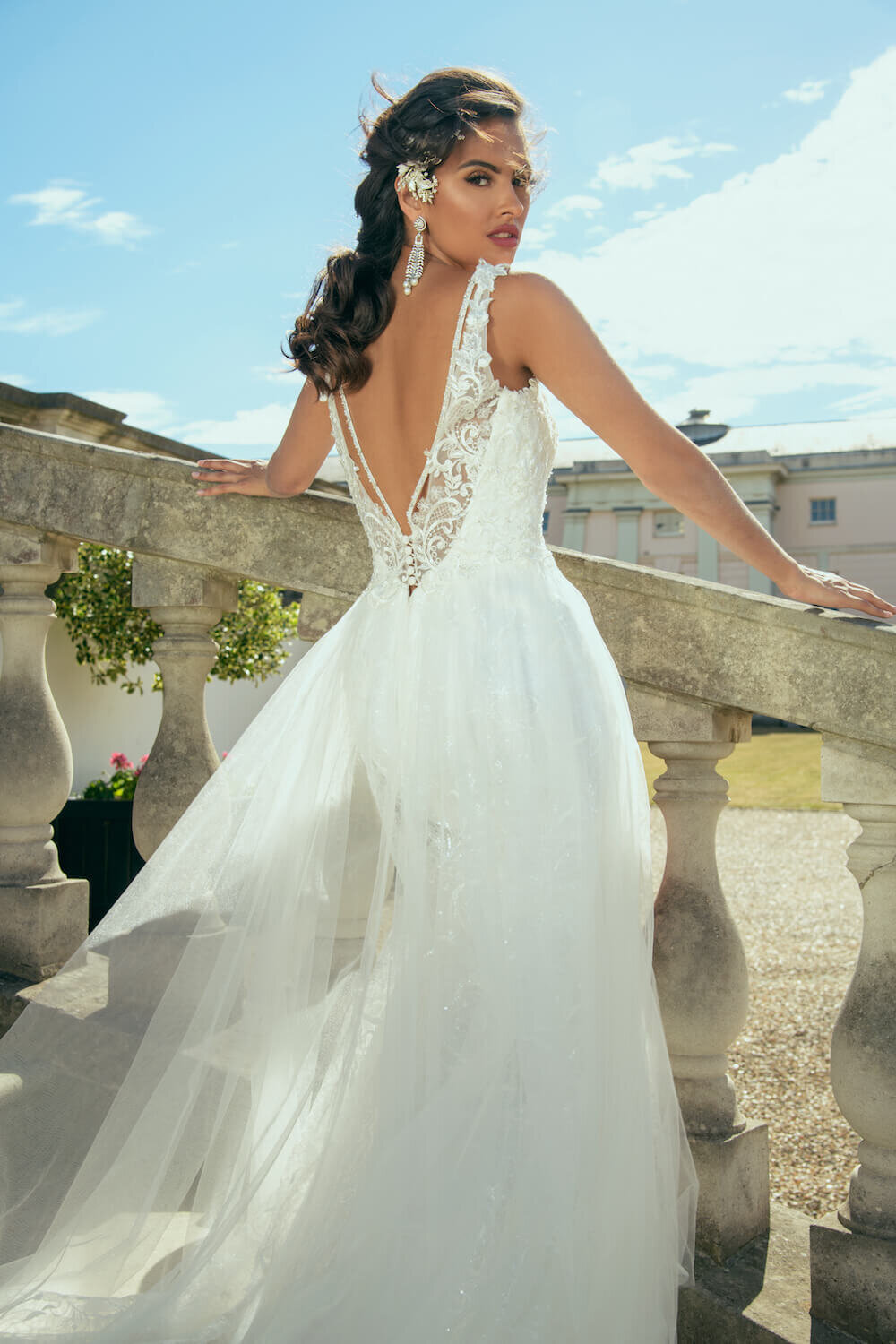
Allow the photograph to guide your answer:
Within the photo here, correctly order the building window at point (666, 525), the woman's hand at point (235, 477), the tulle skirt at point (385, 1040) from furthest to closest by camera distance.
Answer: the building window at point (666, 525) < the woman's hand at point (235, 477) < the tulle skirt at point (385, 1040)

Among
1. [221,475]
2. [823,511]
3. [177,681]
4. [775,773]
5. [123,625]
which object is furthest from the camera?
[823,511]

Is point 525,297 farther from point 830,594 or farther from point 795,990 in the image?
point 795,990

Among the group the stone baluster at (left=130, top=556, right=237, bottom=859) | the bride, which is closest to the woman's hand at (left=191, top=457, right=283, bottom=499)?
the stone baluster at (left=130, top=556, right=237, bottom=859)

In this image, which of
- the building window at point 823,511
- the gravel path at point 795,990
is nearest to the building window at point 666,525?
the building window at point 823,511

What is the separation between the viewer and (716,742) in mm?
2293

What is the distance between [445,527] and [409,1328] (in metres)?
1.31

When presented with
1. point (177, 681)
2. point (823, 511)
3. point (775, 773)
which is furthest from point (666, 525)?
point (177, 681)

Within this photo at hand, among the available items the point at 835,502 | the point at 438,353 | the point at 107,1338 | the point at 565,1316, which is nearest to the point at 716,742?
the point at 438,353

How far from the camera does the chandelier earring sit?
215cm

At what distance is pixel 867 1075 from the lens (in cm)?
200

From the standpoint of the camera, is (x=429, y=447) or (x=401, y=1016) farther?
(x=429, y=447)

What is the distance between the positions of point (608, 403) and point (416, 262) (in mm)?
508

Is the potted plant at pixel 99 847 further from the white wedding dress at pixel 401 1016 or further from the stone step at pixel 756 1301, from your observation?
the stone step at pixel 756 1301

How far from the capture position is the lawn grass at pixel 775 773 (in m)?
16.3
